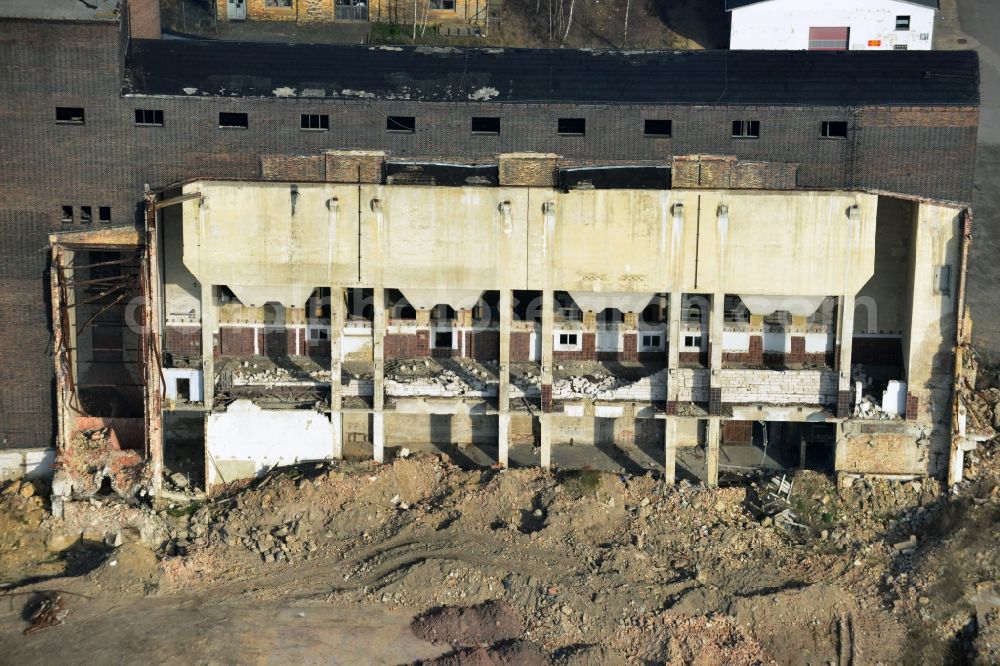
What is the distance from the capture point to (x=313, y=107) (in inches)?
1667

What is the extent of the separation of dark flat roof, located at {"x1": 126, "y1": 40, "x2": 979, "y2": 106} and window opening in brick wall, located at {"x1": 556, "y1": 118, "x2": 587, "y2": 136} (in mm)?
633

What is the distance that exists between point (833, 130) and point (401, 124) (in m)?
13.7

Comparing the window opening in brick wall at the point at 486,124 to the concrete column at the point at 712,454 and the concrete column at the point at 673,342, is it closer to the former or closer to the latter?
the concrete column at the point at 673,342

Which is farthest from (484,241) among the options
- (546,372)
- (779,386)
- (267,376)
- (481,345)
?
(779,386)

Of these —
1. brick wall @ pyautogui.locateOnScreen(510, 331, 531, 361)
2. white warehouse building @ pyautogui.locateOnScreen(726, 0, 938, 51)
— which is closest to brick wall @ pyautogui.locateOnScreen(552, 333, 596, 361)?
brick wall @ pyautogui.locateOnScreen(510, 331, 531, 361)

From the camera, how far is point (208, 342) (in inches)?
1649

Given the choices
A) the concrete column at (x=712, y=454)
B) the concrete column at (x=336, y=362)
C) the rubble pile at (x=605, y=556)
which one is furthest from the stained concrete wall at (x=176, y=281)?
the concrete column at (x=712, y=454)

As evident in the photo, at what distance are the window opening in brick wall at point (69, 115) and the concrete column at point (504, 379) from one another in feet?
46.7

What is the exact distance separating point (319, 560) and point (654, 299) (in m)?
14.1

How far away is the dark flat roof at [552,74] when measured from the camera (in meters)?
42.5

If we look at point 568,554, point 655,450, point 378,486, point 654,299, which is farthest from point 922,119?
point 378,486

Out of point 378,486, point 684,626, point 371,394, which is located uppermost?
point 371,394

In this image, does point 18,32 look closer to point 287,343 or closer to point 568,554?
point 287,343

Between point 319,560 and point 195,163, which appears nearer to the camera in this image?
point 319,560
